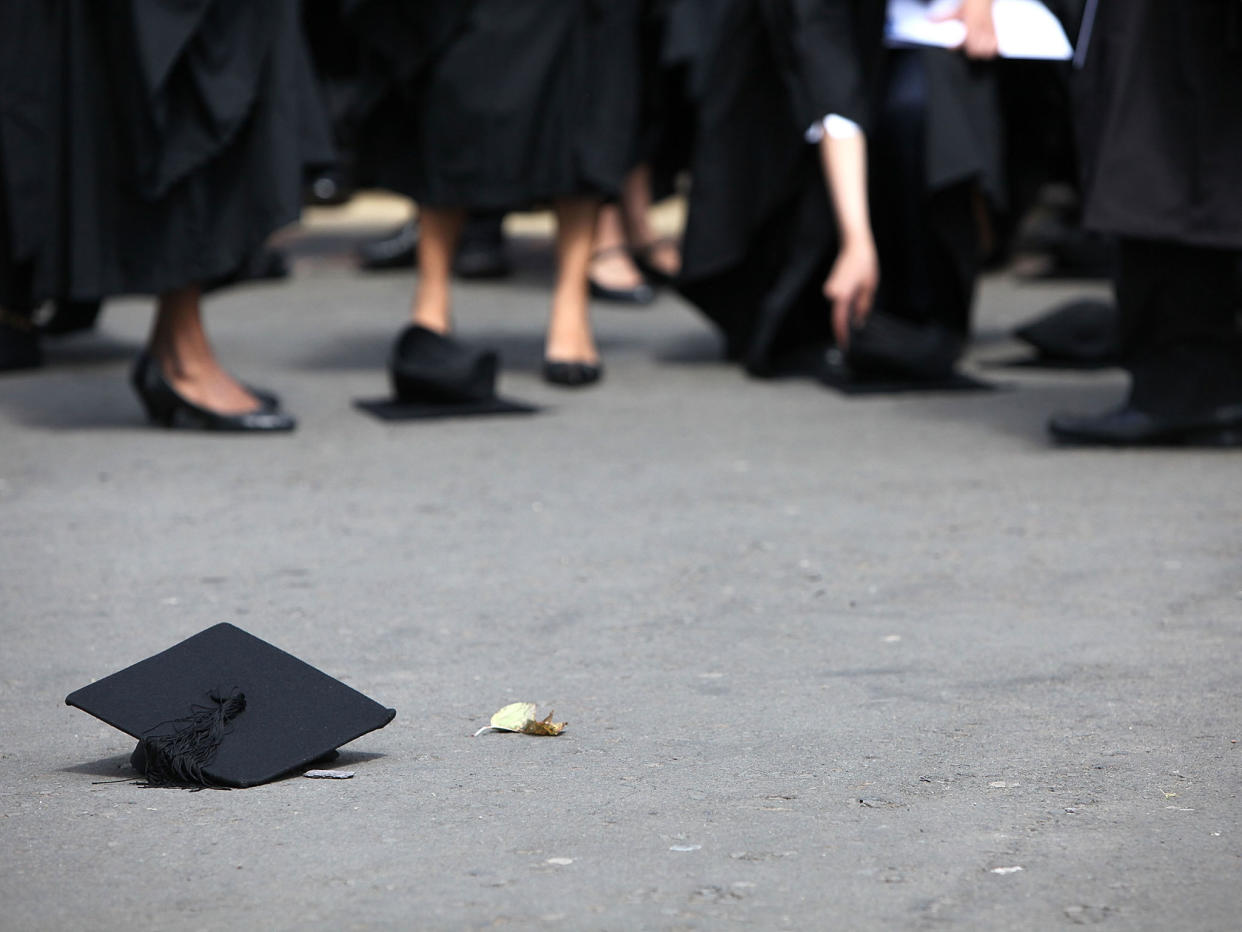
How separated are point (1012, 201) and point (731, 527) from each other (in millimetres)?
2852

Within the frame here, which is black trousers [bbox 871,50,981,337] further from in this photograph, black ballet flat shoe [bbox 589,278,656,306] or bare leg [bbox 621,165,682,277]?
bare leg [bbox 621,165,682,277]

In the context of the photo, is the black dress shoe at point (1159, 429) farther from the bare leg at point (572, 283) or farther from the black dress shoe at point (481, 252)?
the black dress shoe at point (481, 252)

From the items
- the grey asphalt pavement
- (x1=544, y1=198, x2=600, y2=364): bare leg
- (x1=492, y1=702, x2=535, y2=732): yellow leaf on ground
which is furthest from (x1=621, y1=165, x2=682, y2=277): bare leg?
(x1=492, y1=702, x2=535, y2=732): yellow leaf on ground

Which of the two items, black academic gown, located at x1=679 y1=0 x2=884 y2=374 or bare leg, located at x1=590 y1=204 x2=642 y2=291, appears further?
bare leg, located at x1=590 y1=204 x2=642 y2=291

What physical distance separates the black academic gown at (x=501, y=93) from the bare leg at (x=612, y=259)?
1.74 metres

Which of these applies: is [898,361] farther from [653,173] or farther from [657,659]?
[657,659]

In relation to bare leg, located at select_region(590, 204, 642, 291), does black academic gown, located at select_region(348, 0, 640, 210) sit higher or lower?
higher

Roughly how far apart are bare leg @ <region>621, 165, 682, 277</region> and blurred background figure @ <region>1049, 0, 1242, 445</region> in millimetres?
2894

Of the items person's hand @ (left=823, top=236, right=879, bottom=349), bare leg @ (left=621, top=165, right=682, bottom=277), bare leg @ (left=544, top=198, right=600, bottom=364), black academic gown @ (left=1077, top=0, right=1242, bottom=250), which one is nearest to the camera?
black academic gown @ (left=1077, top=0, right=1242, bottom=250)

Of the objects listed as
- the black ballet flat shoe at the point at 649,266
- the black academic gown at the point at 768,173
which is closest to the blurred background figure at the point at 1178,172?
the black academic gown at the point at 768,173

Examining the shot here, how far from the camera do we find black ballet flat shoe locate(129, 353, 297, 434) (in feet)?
12.6

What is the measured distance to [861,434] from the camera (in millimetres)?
3885

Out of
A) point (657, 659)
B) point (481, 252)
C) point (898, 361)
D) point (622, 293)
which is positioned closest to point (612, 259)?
point (622, 293)

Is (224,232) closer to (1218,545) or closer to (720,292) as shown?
(720,292)
